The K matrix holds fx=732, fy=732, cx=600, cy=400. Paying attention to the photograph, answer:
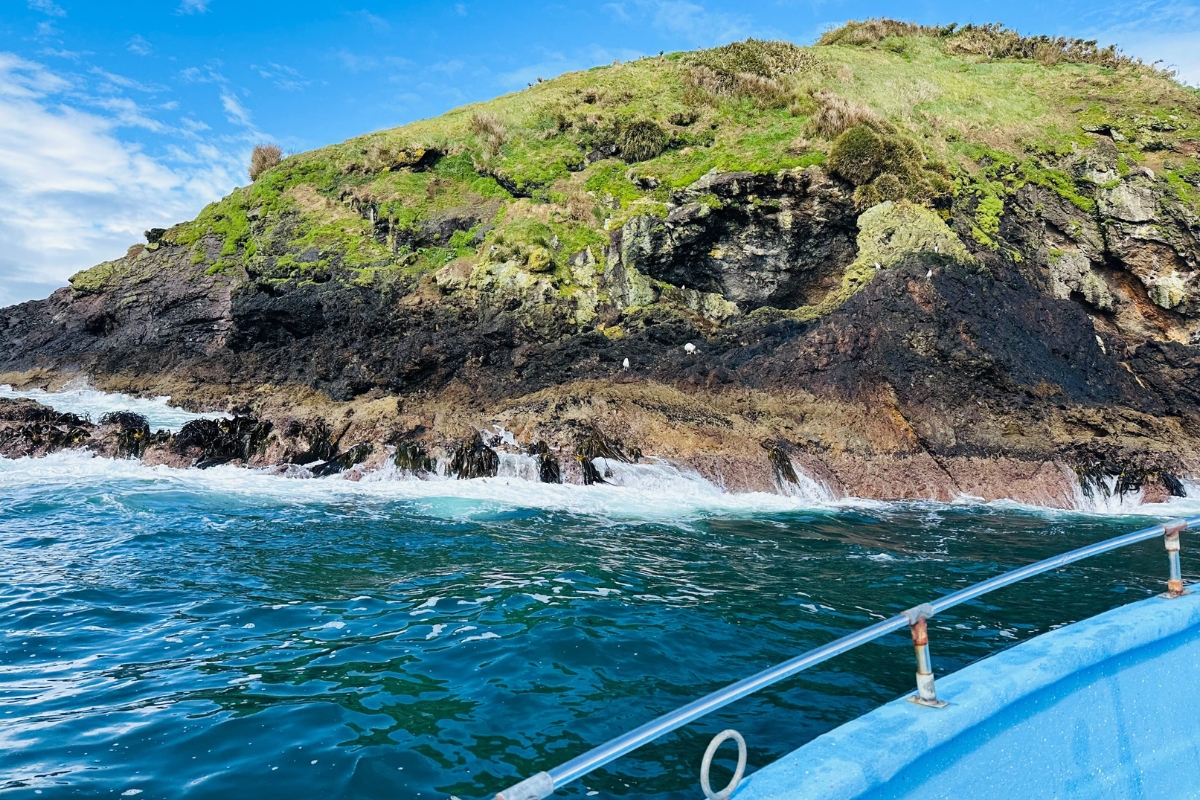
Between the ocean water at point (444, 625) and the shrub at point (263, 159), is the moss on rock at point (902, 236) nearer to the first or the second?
the ocean water at point (444, 625)

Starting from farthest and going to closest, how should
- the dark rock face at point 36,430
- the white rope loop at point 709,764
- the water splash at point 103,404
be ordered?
the water splash at point 103,404 → the dark rock face at point 36,430 → the white rope loop at point 709,764

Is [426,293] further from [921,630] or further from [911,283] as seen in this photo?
[921,630]

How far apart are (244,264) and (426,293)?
698cm

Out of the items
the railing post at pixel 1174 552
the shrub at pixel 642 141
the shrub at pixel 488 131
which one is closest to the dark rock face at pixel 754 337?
the shrub at pixel 642 141

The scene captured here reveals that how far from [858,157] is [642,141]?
6882mm

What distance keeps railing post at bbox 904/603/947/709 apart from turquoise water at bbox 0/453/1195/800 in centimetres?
158

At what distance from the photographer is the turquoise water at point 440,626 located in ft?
13.3

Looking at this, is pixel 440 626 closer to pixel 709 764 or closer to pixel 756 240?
pixel 709 764

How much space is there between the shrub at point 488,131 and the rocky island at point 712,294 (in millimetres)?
143

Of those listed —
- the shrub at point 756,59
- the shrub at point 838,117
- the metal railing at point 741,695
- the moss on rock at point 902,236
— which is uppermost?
the shrub at point 756,59

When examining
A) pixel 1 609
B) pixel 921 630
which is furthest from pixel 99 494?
pixel 921 630

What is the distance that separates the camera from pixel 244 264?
22.6m

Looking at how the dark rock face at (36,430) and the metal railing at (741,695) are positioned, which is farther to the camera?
the dark rock face at (36,430)

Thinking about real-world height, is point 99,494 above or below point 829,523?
above
